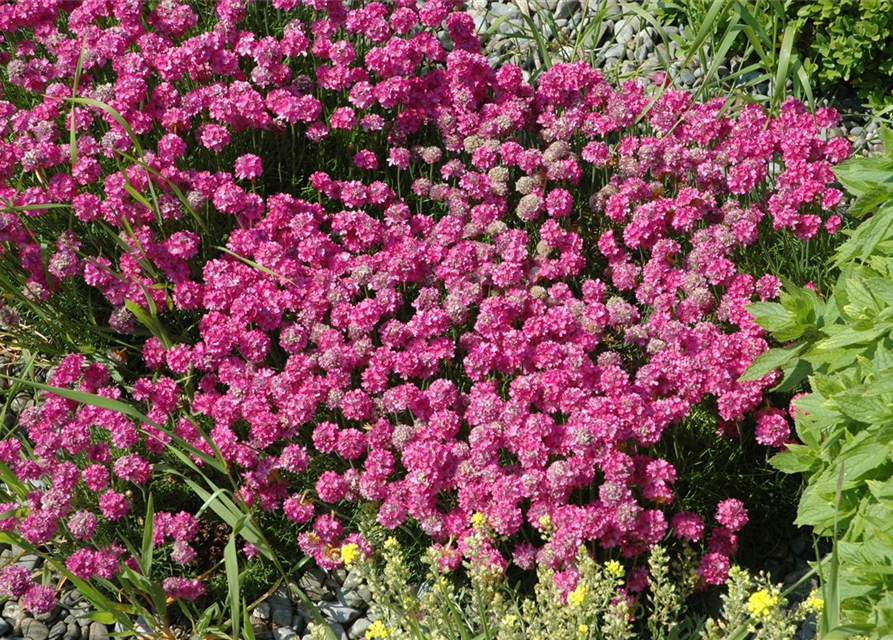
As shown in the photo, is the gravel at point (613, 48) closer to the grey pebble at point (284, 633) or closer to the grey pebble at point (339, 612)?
the grey pebble at point (339, 612)

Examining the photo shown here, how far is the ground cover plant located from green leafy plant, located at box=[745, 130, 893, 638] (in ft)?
0.77

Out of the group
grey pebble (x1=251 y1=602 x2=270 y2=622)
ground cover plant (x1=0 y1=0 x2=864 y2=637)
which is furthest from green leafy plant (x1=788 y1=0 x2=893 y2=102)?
grey pebble (x1=251 y1=602 x2=270 y2=622)

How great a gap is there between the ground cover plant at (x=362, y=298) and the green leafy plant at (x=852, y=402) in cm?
24

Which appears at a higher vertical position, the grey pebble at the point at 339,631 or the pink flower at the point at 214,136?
the pink flower at the point at 214,136

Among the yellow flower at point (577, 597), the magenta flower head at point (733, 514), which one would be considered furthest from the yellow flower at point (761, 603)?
the magenta flower head at point (733, 514)

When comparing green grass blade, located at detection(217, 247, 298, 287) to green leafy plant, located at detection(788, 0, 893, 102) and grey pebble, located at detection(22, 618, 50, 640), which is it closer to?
grey pebble, located at detection(22, 618, 50, 640)

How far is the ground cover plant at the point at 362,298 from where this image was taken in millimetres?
3371

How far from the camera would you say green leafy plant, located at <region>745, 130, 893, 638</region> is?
263 cm

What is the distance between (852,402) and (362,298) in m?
2.09

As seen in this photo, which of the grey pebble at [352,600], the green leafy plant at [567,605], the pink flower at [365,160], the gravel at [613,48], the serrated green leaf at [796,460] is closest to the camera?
the green leafy plant at [567,605]

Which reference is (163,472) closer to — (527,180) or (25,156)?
(25,156)

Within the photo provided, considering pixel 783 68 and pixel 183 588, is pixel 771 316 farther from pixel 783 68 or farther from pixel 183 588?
pixel 183 588

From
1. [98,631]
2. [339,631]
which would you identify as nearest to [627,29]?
[339,631]

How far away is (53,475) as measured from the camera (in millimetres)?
3404
